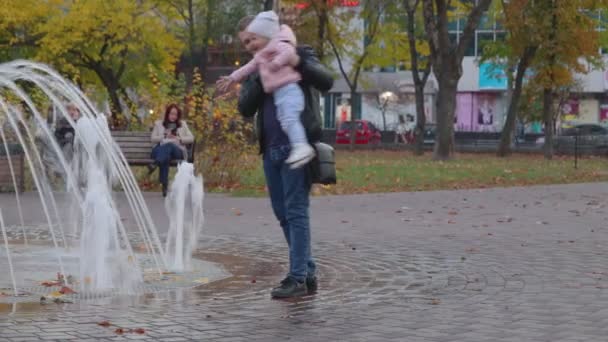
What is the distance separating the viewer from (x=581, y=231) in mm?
13180

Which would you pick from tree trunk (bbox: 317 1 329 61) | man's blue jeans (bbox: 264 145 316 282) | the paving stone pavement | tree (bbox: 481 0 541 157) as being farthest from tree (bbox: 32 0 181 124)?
man's blue jeans (bbox: 264 145 316 282)

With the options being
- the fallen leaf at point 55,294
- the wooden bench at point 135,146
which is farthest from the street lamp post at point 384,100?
the fallen leaf at point 55,294

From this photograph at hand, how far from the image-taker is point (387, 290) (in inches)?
335

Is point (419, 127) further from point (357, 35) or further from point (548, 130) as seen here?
point (357, 35)

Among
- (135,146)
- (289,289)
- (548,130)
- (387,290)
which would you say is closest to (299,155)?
(289,289)

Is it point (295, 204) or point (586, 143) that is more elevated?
point (295, 204)

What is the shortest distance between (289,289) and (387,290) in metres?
0.84

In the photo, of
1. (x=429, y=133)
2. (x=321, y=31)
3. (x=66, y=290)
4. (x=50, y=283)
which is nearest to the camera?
(x=66, y=290)

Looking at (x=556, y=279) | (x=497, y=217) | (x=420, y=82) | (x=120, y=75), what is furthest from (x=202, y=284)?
(x=420, y=82)

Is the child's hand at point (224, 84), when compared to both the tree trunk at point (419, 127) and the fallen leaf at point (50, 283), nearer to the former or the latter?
the fallen leaf at point (50, 283)

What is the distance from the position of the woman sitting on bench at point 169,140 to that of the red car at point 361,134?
145 feet

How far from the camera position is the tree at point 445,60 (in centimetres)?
3519

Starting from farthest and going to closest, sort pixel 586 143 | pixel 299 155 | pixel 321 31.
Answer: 1. pixel 321 31
2. pixel 586 143
3. pixel 299 155

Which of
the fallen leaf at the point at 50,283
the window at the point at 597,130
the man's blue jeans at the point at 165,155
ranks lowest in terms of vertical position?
the fallen leaf at the point at 50,283
